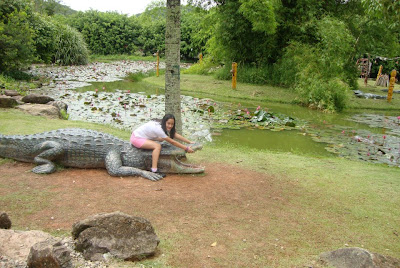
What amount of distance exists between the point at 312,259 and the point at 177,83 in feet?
9.77

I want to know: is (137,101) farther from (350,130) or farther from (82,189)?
(82,189)

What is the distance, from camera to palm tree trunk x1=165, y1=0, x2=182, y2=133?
451 centimetres

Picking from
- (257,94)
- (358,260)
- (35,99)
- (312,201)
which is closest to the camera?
(358,260)

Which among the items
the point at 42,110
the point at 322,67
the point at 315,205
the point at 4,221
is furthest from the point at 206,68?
the point at 4,221

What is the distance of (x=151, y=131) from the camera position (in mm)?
4238

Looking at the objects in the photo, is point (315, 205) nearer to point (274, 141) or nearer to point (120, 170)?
point (120, 170)

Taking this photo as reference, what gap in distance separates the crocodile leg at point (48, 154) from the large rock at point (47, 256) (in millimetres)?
2239

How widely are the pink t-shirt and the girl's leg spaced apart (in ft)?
0.25

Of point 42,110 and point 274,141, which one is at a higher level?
point 42,110

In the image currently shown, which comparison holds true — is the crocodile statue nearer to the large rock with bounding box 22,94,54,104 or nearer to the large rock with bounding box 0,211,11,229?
the large rock with bounding box 0,211,11,229

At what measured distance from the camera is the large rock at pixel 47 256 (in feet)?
6.26

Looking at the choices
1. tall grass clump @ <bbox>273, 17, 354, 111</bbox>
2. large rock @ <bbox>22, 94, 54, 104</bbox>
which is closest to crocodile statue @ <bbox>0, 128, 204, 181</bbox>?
large rock @ <bbox>22, 94, 54, 104</bbox>

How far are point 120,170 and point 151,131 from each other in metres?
0.62

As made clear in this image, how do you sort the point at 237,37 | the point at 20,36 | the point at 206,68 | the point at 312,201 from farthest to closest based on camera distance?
1. the point at 206,68
2. the point at 237,37
3. the point at 20,36
4. the point at 312,201
